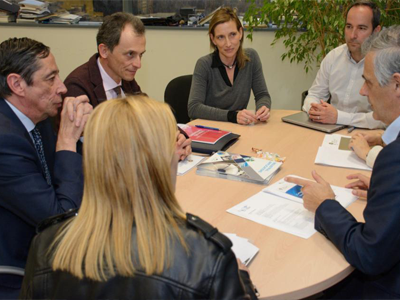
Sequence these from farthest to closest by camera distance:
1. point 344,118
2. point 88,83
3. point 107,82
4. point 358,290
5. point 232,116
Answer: point 232,116
point 344,118
point 107,82
point 88,83
point 358,290

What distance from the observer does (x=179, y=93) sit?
2.98 m

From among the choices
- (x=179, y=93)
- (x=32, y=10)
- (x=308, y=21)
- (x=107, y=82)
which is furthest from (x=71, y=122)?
(x=32, y=10)

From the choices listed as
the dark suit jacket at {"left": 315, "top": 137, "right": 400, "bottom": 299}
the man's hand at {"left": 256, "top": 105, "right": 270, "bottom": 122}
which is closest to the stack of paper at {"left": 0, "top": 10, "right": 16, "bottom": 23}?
the man's hand at {"left": 256, "top": 105, "right": 270, "bottom": 122}

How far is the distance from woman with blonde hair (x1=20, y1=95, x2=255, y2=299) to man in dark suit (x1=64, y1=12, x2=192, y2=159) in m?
1.30

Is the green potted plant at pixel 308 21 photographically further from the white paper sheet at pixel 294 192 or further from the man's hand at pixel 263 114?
the white paper sheet at pixel 294 192

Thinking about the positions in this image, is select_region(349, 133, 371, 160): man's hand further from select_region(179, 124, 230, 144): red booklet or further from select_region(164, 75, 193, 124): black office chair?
select_region(164, 75, 193, 124): black office chair

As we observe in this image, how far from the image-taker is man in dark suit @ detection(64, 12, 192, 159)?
2.15m

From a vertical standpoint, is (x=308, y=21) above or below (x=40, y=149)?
above

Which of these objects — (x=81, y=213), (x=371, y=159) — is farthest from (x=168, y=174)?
(x=371, y=159)

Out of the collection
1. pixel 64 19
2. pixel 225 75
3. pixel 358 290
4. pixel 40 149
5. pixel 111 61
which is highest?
pixel 64 19

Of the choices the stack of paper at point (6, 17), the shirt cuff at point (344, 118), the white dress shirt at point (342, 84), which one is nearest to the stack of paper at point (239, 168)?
the shirt cuff at point (344, 118)

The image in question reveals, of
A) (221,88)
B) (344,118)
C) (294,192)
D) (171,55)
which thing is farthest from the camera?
(171,55)

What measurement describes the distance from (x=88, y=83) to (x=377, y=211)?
1.56m

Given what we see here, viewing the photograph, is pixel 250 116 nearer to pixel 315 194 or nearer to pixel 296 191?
pixel 296 191
